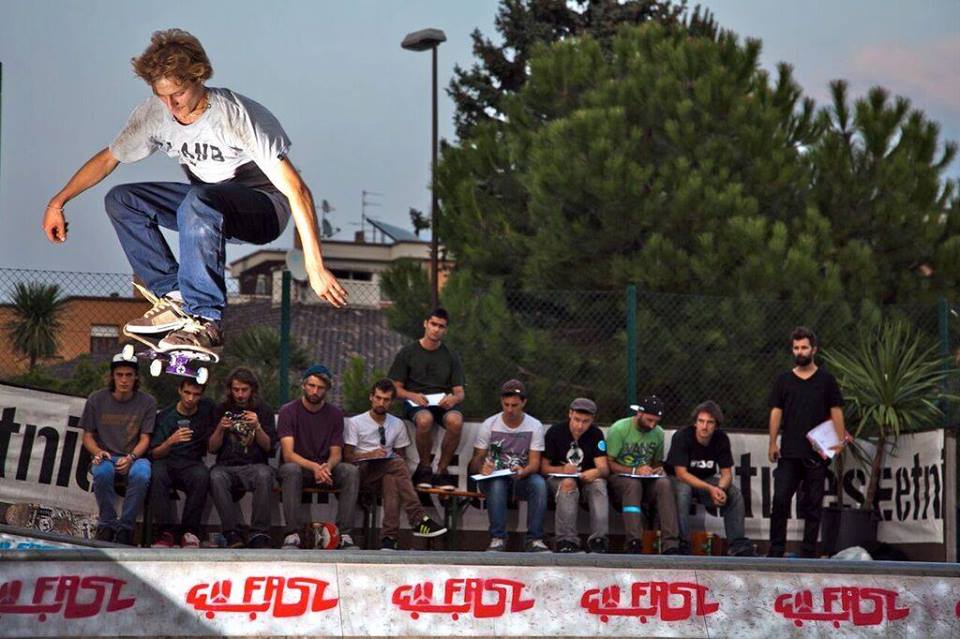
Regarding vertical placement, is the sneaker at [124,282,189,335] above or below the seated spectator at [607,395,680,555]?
above

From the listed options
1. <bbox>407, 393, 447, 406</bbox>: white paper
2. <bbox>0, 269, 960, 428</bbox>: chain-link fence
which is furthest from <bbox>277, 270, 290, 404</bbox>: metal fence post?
<bbox>407, 393, 447, 406</bbox>: white paper

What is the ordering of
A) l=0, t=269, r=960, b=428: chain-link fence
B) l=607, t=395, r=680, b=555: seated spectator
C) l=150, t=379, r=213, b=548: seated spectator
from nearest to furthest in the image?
l=150, t=379, r=213, b=548: seated spectator → l=607, t=395, r=680, b=555: seated spectator → l=0, t=269, r=960, b=428: chain-link fence

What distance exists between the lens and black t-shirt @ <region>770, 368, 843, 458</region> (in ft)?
38.2

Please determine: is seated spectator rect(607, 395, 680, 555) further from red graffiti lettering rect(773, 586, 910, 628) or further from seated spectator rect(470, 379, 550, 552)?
red graffiti lettering rect(773, 586, 910, 628)

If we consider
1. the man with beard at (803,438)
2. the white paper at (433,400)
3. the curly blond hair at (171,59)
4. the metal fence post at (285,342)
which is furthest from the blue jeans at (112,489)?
the man with beard at (803,438)

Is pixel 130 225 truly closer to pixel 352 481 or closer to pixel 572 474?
pixel 352 481

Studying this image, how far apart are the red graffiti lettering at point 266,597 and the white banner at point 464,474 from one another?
403 centimetres

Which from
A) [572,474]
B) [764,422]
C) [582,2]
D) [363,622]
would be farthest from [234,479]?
[582,2]

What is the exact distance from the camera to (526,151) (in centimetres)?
2416

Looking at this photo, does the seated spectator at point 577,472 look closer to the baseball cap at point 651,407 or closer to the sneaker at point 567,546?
the sneaker at point 567,546

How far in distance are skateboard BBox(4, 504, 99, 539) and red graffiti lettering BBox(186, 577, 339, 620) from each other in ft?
12.3

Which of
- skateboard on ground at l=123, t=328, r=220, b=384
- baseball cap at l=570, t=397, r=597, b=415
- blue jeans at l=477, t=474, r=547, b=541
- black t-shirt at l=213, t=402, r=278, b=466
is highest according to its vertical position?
skateboard on ground at l=123, t=328, r=220, b=384

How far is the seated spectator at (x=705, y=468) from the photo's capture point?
11.8 metres

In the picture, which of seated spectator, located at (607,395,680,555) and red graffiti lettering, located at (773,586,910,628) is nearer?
red graffiti lettering, located at (773,586,910,628)
